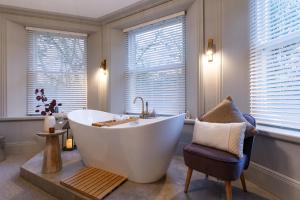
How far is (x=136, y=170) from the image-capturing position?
2012mm

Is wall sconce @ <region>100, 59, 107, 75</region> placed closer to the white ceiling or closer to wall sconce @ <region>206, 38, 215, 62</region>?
the white ceiling

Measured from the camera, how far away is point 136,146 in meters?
1.92

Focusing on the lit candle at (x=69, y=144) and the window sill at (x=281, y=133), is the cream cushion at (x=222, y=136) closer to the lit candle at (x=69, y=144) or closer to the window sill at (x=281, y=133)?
the window sill at (x=281, y=133)

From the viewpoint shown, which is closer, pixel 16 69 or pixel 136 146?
pixel 136 146

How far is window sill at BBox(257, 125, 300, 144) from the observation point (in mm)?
1672

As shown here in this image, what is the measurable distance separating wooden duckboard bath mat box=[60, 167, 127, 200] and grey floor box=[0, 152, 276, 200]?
0.07 m

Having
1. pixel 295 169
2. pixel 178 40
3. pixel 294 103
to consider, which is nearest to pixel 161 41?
pixel 178 40

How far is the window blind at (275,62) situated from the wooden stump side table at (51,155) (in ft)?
7.84

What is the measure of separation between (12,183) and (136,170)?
58.5 inches

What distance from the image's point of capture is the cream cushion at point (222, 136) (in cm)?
169

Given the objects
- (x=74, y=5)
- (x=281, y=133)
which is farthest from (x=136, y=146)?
(x=74, y=5)

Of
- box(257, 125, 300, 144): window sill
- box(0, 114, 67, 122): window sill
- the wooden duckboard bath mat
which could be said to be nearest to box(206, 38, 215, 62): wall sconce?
box(257, 125, 300, 144): window sill

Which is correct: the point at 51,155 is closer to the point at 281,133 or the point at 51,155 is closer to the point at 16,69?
the point at 16,69

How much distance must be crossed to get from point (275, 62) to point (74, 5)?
3071mm
